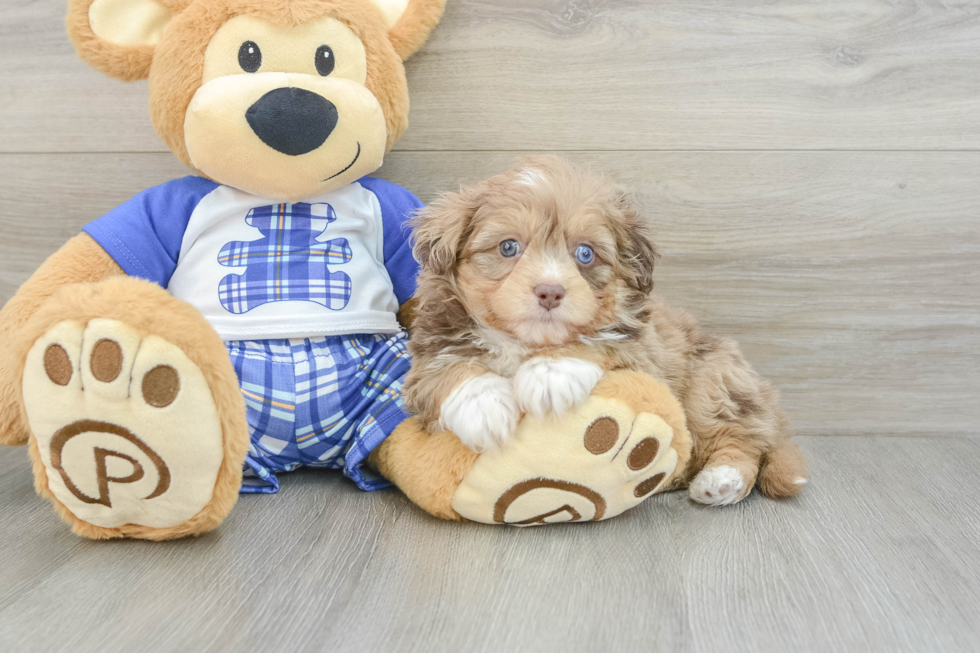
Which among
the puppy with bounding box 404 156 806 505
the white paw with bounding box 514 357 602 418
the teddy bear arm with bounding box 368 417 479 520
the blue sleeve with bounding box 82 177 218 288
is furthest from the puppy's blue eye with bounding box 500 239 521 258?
the blue sleeve with bounding box 82 177 218 288

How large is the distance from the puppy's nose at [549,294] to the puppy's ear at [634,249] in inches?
6.7

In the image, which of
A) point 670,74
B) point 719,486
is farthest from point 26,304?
point 670,74

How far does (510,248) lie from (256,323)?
1.60ft

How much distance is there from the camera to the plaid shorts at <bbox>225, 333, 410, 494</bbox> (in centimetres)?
122

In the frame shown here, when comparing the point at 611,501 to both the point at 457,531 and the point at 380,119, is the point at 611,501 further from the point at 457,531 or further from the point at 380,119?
the point at 380,119

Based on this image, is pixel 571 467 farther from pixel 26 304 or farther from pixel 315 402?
pixel 26 304

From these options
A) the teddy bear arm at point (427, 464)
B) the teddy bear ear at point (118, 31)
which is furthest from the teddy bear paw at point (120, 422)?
the teddy bear ear at point (118, 31)

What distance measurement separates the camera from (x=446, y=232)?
1100 mm

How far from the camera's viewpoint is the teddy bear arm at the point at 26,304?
0.99 metres

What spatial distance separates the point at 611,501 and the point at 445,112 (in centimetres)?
89

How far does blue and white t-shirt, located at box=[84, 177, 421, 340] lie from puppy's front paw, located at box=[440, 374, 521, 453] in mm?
327

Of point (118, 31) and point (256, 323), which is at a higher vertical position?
point (118, 31)

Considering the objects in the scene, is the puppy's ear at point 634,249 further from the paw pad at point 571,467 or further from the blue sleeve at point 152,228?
the blue sleeve at point 152,228

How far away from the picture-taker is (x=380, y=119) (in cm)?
126
